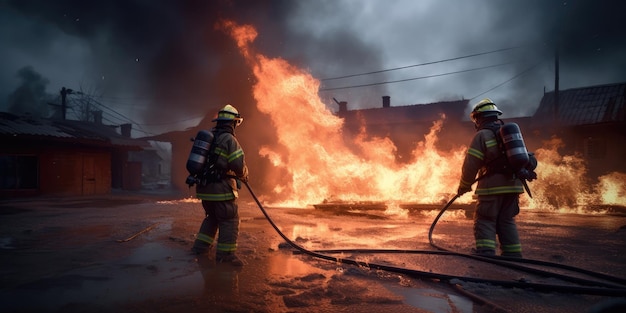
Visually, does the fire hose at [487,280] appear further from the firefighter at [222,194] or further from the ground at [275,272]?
the firefighter at [222,194]

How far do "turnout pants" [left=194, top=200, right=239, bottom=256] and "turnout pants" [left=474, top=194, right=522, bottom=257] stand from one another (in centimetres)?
344

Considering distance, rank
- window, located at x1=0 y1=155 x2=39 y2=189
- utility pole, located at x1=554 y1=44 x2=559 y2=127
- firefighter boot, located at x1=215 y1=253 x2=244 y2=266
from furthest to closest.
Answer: utility pole, located at x1=554 y1=44 x2=559 y2=127 < window, located at x1=0 y1=155 x2=39 y2=189 < firefighter boot, located at x1=215 y1=253 x2=244 y2=266

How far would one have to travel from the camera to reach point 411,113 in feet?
96.6

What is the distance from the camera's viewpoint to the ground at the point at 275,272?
3045 millimetres

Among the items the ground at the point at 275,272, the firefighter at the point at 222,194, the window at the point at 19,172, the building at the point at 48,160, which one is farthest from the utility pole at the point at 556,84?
the window at the point at 19,172

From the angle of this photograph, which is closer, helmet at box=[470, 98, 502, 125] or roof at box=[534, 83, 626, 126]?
helmet at box=[470, 98, 502, 125]

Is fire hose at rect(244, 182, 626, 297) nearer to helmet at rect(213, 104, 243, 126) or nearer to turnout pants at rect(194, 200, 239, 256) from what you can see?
turnout pants at rect(194, 200, 239, 256)

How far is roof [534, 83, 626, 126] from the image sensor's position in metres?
21.6

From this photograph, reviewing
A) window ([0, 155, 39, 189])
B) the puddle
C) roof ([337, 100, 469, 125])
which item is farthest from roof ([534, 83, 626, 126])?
window ([0, 155, 39, 189])

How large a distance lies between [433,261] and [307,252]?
5.67 feet

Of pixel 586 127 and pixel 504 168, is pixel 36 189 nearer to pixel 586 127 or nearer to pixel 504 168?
pixel 504 168

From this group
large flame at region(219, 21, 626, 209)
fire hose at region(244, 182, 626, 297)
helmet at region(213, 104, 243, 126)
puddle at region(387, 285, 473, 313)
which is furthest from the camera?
large flame at region(219, 21, 626, 209)

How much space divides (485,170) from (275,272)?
3.37 metres

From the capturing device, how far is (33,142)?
672 inches
